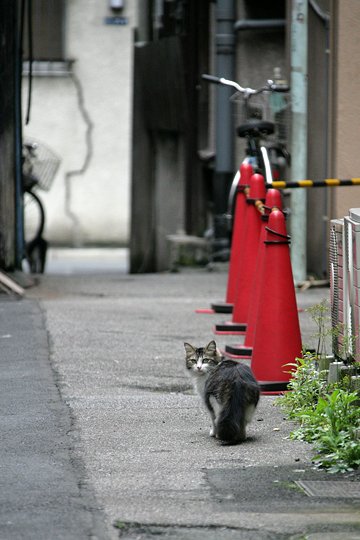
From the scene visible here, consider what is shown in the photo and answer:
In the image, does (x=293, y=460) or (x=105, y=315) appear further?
(x=105, y=315)

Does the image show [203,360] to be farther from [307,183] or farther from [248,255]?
[248,255]

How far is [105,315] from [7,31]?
3.34 m

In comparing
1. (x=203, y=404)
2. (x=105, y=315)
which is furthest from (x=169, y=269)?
(x=203, y=404)

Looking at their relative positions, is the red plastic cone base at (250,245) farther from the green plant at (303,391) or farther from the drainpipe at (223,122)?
the drainpipe at (223,122)

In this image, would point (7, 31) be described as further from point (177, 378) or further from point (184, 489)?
point (184, 489)

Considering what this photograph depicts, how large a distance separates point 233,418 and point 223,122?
29.4 feet

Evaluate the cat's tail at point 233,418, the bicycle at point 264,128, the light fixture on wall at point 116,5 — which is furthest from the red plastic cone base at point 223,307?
the light fixture on wall at point 116,5

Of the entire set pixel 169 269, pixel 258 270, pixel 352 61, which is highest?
pixel 352 61

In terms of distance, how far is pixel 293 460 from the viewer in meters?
5.29

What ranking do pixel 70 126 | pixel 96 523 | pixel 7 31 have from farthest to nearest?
pixel 70 126 < pixel 7 31 < pixel 96 523

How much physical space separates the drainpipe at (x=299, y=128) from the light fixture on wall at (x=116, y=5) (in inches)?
419

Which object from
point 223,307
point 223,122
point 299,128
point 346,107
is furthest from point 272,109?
point 223,307

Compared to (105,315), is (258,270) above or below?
above

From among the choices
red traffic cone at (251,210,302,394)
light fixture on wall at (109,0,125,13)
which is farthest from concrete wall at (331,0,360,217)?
light fixture on wall at (109,0,125,13)
